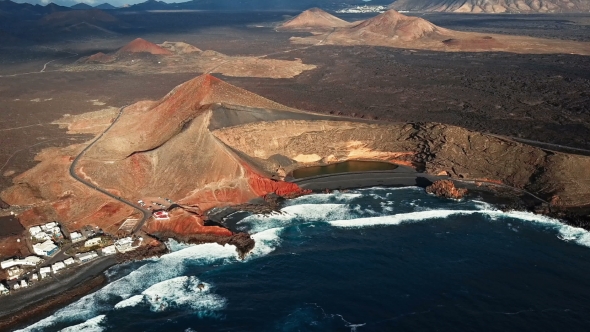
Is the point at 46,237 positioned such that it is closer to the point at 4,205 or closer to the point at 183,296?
the point at 4,205

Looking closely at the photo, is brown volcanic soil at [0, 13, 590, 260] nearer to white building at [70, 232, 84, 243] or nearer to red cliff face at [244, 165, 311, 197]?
white building at [70, 232, 84, 243]

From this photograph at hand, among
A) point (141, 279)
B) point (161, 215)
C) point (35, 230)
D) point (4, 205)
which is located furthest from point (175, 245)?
point (4, 205)

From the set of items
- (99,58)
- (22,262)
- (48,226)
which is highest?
(99,58)

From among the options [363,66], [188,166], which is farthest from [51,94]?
[363,66]

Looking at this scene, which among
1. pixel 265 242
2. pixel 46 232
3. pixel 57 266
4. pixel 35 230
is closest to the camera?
pixel 57 266

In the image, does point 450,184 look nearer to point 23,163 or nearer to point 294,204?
point 294,204
